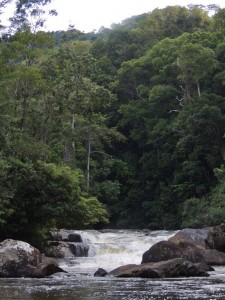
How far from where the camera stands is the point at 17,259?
13164mm

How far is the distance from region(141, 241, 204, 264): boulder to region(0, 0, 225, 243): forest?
13.7 feet

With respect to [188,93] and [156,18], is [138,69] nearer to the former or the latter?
[188,93]

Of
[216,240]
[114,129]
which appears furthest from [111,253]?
[114,129]

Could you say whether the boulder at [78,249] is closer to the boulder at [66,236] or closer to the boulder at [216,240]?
the boulder at [66,236]

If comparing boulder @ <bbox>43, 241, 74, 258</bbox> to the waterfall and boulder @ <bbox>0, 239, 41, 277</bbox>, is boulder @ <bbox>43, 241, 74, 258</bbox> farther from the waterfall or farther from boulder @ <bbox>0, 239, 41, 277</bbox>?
boulder @ <bbox>0, 239, 41, 277</bbox>

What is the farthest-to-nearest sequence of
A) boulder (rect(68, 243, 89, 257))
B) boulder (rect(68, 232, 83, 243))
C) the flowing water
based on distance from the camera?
boulder (rect(68, 232, 83, 243)) → boulder (rect(68, 243, 89, 257)) → the flowing water

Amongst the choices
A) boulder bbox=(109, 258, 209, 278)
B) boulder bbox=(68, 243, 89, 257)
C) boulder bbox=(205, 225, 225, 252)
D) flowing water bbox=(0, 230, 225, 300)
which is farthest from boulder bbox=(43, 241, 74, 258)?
boulder bbox=(109, 258, 209, 278)

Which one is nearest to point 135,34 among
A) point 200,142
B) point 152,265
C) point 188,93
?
point 188,93

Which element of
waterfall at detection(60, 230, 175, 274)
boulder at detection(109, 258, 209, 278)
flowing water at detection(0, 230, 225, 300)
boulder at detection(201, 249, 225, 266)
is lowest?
waterfall at detection(60, 230, 175, 274)

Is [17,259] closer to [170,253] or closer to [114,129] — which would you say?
[170,253]

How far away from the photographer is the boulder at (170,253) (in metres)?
14.5

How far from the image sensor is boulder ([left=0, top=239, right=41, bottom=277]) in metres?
12.9

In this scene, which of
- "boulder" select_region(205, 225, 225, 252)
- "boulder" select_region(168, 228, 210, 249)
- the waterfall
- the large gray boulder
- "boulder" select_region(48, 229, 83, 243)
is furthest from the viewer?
"boulder" select_region(48, 229, 83, 243)

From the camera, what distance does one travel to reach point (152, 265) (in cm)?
1259
